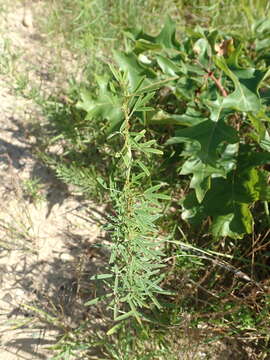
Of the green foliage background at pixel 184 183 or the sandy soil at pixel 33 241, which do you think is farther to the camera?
the sandy soil at pixel 33 241

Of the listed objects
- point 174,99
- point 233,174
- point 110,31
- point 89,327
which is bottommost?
point 89,327

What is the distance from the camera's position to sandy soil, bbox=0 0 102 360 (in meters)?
1.52

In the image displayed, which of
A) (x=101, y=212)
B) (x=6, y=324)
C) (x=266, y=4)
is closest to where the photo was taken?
(x=6, y=324)

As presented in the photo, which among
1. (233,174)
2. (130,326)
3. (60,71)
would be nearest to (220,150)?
(233,174)

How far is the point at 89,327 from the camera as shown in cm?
154

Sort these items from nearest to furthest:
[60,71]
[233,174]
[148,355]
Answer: [148,355], [233,174], [60,71]

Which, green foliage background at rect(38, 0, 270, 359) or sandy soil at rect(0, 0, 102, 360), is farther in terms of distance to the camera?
sandy soil at rect(0, 0, 102, 360)

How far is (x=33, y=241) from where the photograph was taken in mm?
1716

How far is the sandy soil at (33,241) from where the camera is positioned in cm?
152

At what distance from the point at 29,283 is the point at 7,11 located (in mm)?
1745

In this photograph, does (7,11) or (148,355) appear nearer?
(148,355)

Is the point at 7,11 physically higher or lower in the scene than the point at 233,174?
higher

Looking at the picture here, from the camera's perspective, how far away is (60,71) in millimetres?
2191

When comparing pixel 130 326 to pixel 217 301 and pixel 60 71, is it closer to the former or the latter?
pixel 217 301
